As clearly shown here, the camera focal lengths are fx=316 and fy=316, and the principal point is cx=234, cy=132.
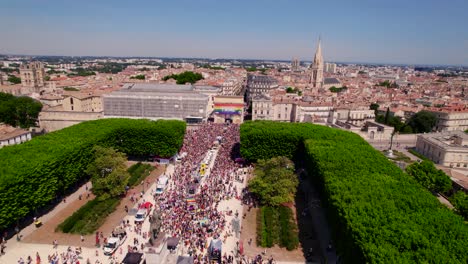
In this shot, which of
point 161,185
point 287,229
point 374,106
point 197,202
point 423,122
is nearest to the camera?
point 287,229

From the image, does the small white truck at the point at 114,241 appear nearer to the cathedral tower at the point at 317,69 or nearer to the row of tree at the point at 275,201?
the row of tree at the point at 275,201

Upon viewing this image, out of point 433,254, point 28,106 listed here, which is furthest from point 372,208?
point 28,106

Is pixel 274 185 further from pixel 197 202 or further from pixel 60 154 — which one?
pixel 60 154

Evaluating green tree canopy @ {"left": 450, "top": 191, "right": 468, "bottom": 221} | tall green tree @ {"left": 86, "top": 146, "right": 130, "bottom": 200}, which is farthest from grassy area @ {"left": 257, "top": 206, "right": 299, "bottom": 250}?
tall green tree @ {"left": 86, "top": 146, "right": 130, "bottom": 200}

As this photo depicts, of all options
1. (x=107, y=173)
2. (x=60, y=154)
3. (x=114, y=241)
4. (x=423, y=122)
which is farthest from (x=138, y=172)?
(x=423, y=122)

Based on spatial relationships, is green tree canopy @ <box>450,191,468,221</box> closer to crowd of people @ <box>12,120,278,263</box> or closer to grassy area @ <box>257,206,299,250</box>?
grassy area @ <box>257,206,299,250</box>

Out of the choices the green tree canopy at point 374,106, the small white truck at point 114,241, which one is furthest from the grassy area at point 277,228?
the green tree canopy at point 374,106
